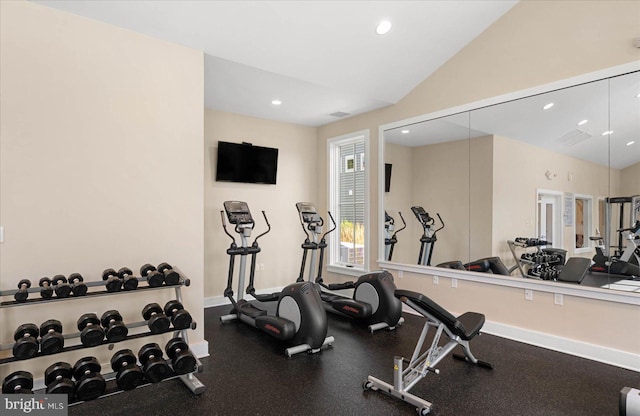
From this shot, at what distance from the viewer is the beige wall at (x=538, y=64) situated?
3.19 m

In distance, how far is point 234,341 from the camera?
3859 mm

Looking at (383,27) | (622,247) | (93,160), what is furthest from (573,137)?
(93,160)

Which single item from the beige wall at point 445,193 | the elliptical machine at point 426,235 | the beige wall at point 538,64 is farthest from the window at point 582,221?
the elliptical machine at point 426,235

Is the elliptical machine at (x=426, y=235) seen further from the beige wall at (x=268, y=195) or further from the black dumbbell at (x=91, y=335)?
the black dumbbell at (x=91, y=335)

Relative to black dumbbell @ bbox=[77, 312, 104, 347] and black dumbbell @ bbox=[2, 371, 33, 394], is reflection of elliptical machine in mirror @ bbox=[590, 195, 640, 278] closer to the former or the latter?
black dumbbell @ bbox=[77, 312, 104, 347]

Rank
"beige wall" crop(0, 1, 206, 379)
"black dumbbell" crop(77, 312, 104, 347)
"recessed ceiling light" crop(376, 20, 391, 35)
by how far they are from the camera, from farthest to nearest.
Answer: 1. "recessed ceiling light" crop(376, 20, 391, 35)
2. "beige wall" crop(0, 1, 206, 379)
3. "black dumbbell" crop(77, 312, 104, 347)

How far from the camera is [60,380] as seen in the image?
2.20 meters

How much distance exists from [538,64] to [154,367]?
14.5 feet

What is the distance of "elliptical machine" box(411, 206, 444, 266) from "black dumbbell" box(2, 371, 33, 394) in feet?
13.5

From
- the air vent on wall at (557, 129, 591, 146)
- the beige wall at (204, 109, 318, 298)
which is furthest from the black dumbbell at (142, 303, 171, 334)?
the air vent on wall at (557, 129, 591, 146)

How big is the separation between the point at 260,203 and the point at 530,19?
424 centimetres

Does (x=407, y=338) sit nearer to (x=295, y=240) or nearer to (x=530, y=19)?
(x=295, y=240)

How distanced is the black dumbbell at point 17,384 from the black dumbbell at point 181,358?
0.81 m

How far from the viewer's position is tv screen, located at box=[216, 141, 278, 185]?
5344mm
